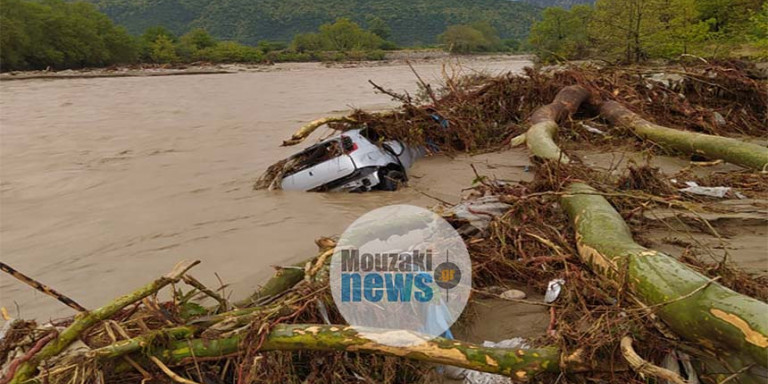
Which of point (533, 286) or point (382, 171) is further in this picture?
point (382, 171)

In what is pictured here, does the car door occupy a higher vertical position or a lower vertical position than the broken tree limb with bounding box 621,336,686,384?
lower

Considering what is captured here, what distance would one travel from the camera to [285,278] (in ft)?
9.34

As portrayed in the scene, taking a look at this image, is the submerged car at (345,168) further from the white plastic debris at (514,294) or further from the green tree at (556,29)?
the green tree at (556,29)

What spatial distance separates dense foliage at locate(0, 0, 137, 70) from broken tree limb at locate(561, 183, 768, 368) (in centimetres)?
4731

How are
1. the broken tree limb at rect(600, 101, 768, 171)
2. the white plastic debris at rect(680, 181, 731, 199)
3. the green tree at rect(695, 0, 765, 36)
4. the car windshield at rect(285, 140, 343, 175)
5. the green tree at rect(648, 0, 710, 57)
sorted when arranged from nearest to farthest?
the white plastic debris at rect(680, 181, 731, 199)
the broken tree limb at rect(600, 101, 768, 171)
the car windshield at rect(285, 140, 343, 175)
the green tree at rect(648, 0, 710, 57)
the green tree at rect(695, 0, 765, 36)

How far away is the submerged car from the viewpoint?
5941mm

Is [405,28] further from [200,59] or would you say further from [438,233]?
[438,233]

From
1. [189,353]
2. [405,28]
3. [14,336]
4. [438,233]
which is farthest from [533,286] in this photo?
[405,28]

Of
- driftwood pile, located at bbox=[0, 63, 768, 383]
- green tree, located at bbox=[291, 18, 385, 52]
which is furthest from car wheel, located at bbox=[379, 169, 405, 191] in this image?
green tree, located at bbox=[291, 18, 385, 52]

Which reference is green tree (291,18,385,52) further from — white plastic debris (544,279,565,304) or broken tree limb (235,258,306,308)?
white plastic debris (544,279,565,304)

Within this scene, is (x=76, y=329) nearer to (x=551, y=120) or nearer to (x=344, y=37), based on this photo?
(x=551, y=120)

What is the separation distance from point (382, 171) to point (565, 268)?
11.4 ft

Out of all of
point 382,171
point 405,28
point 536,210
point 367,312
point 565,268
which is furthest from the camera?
point 405,28

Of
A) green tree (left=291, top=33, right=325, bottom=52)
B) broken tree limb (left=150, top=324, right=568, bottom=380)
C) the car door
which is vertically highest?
green tree (left=291, top=33, right=325, bottom=52)
